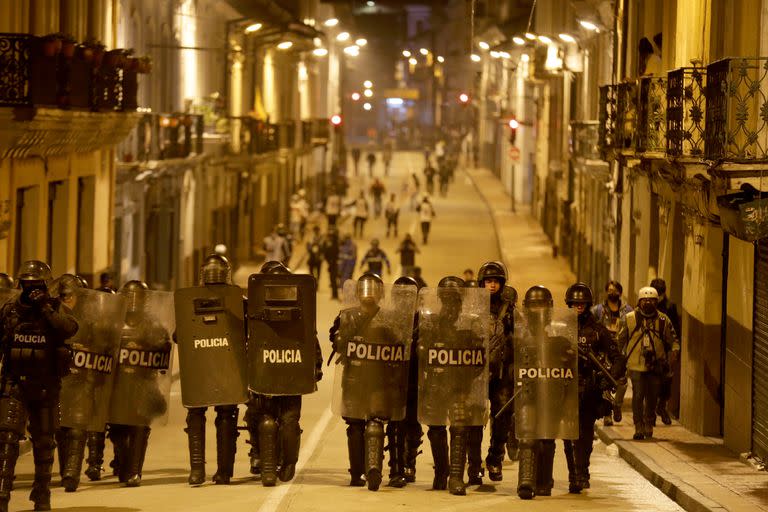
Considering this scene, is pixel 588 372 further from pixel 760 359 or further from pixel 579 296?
pixel 760 359

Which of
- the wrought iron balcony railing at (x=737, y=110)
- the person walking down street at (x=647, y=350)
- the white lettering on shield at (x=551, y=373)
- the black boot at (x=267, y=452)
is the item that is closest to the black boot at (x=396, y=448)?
the black boot at (x=267, y=452)

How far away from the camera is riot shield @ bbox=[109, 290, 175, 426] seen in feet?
48.3

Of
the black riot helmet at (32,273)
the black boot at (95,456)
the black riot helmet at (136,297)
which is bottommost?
the black boot at (95,456)

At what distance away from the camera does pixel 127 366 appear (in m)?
14.7

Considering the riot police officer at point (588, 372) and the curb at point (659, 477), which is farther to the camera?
the curb at point (659, 477)

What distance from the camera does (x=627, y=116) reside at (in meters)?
25.2

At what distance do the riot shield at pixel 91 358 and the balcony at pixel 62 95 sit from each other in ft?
25.5

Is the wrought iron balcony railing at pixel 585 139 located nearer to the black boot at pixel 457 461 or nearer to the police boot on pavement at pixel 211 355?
the black boot at pixel 457 461

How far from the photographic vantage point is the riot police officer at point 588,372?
1457cm

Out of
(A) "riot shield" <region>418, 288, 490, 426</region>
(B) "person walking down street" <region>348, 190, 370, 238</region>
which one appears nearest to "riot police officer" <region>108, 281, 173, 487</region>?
(A) "riot shield" <region>418, 288, 490, 426</region>

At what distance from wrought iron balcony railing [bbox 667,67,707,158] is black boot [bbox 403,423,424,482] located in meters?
5.09

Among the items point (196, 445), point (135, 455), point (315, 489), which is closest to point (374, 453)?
point (315, 489)

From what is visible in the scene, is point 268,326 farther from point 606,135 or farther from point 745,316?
point 606,135

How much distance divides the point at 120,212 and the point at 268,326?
65.9 ft
